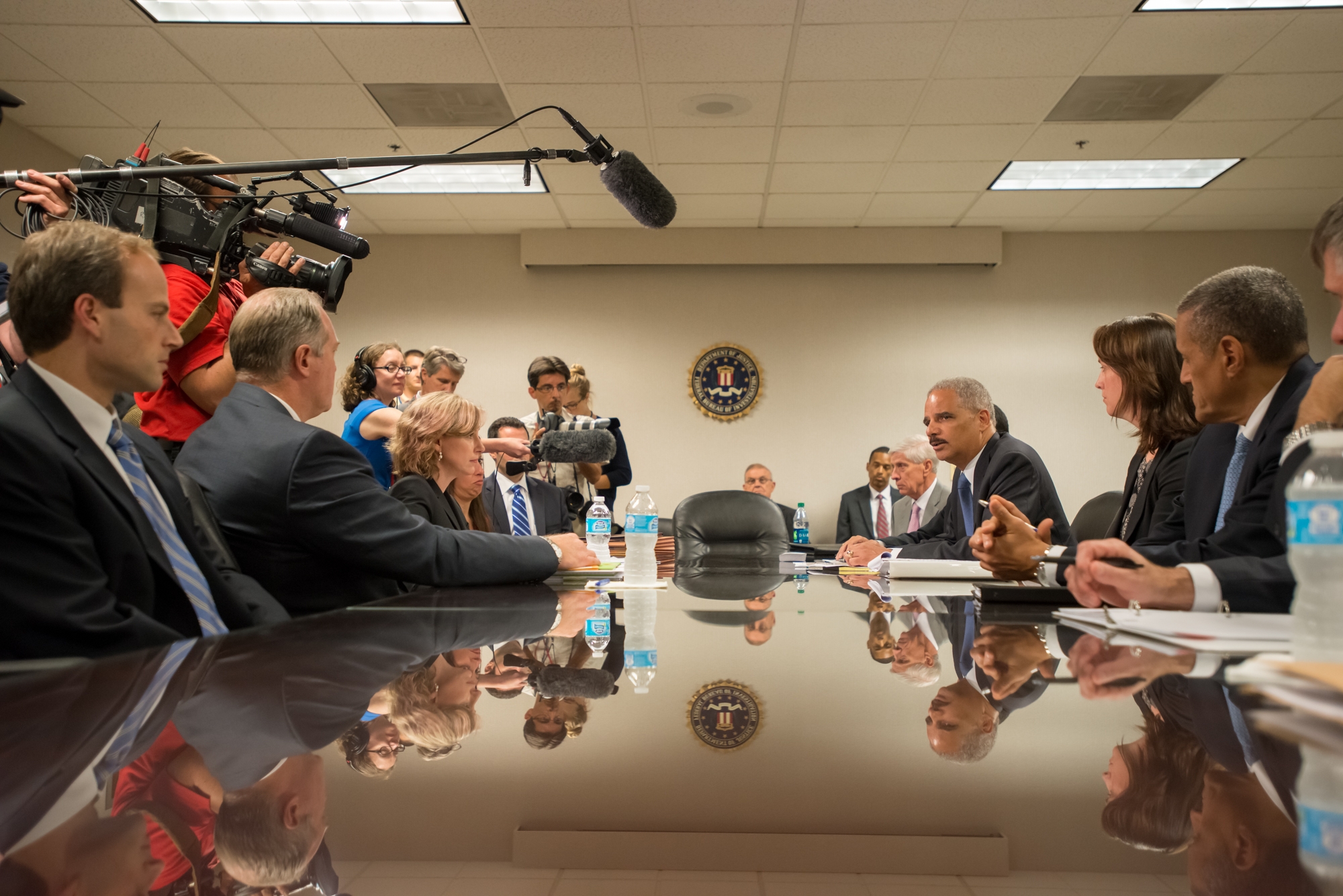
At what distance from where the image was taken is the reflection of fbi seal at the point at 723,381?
21.8 ft

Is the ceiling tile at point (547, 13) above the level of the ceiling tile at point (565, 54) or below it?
above

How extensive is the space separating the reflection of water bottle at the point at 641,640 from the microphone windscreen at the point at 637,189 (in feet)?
3.39

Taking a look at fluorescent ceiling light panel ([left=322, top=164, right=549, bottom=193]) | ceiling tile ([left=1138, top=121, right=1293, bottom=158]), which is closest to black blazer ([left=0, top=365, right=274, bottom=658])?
fluorescent ceiling light panel ([left=322, top=164, right=549, bottom=193])

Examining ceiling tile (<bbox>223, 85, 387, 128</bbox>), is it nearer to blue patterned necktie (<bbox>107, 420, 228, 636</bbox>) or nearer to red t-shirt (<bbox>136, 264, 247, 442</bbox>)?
red t-shirt (<bbox>136, 264, 247, 442</bbox>)

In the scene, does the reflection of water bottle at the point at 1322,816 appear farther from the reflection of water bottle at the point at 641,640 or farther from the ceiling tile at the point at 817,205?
the ceiling tile at the point at 817,205

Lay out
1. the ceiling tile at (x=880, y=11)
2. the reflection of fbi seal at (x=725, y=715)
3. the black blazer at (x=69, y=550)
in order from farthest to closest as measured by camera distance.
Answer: the ceiling tile at (x=880, y=11)
the black blazer at (x=69, y=550)
the reflection of fbi seal at (x=725, y=715)

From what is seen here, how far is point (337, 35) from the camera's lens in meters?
3.79

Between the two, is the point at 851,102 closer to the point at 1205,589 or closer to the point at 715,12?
the point at 715,12

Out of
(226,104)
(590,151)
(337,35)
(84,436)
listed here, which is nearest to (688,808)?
(84,436)

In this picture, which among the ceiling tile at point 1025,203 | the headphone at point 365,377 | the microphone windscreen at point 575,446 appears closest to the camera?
the microphone windscreen at point 575,446

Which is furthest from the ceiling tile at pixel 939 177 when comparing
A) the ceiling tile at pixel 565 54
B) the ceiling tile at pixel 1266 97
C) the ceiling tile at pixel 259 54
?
the ceiling tile at pixel 259 54

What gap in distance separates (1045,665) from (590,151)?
1495mm

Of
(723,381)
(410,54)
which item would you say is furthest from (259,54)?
(723,381)

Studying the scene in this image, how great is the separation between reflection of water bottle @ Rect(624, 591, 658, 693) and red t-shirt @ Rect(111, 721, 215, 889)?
360 mm
